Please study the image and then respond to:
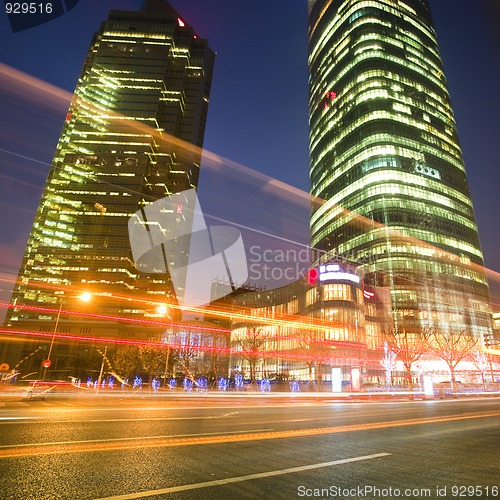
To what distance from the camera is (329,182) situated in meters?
122


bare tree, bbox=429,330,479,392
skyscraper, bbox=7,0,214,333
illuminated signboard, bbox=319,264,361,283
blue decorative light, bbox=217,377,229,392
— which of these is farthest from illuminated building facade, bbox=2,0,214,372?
bare tree, bbox=429,330,479,392

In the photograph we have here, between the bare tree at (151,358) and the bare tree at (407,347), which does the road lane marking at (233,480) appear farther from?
the bare tree at (151,358)

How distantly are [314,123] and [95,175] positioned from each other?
321 ft

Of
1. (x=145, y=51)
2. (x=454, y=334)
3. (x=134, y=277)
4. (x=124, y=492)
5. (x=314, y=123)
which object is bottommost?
(x=124, y=492)

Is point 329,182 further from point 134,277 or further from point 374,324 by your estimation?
point 134,277

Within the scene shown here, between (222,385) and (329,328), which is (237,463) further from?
(329,328)

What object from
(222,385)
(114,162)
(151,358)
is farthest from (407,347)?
(114,162)

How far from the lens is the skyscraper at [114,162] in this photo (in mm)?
116000

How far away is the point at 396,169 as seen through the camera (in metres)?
98.6

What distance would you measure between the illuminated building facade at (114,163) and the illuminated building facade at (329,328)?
64.1 m

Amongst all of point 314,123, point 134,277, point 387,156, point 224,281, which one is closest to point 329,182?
point 387,156

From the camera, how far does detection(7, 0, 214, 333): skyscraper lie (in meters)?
116

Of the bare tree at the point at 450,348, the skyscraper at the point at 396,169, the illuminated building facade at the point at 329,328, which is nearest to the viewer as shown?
the bare tree at the point at 450,348

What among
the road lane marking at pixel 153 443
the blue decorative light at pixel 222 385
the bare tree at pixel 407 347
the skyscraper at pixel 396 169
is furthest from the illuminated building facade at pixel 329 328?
the road lane marking at pixel 153 443
